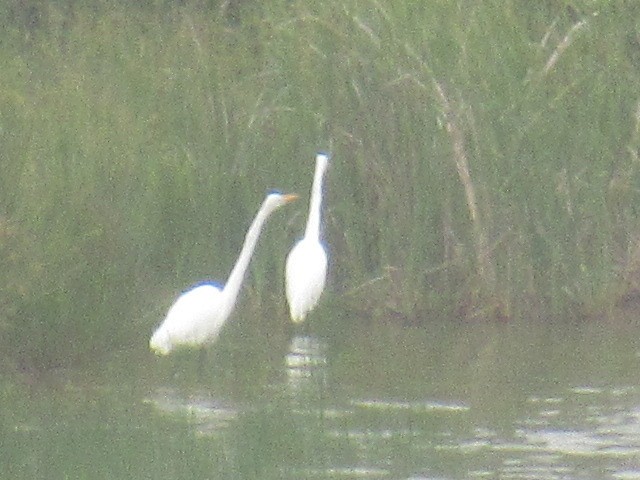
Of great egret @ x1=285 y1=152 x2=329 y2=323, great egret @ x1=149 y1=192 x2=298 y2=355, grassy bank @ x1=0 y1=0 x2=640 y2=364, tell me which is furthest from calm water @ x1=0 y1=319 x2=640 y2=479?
grassy bank @ x1=0 y1=0 x2=640 y2=364

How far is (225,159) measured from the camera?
10.9 meters

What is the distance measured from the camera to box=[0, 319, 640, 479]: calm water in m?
6.98

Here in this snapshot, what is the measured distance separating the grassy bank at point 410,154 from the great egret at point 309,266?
552 millimetres

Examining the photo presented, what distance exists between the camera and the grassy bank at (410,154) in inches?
406

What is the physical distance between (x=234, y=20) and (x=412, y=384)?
7.56 metres

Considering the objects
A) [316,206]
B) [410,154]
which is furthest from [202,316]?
[410,154]

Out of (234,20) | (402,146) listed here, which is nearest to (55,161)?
(402,146)

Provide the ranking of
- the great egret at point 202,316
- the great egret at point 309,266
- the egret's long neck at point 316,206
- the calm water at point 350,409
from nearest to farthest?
1. the calm water at point 350,409
2. the great egret at point 202,316
3. the great egret at point 309,266
4. the egret's long neck at point 316,206

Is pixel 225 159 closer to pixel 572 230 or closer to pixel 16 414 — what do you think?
pixel 572 230

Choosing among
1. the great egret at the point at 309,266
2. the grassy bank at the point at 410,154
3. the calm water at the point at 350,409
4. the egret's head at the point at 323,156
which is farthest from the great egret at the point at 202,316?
the egret's head at the point at 323,156

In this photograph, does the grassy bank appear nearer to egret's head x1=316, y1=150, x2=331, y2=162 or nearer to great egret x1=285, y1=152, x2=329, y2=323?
egret's head x1=316, y1=150, x2=331, y2=162

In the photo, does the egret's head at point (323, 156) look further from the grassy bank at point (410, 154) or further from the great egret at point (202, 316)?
the great egret at point (202, 316)

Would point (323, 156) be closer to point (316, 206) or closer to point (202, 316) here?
point (316, 206)

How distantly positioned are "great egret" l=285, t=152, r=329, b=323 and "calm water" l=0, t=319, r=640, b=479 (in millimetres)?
250
